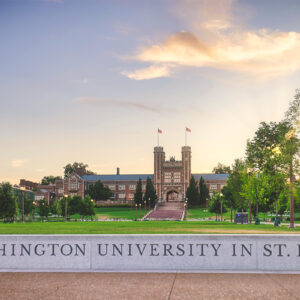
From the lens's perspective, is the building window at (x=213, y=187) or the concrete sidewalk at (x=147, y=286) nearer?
the concrete sidewalk at (x=147, y=286)

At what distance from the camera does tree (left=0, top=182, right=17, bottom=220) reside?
228ft

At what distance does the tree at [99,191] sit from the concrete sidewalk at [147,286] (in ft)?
447

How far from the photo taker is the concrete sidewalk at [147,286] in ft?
27.3

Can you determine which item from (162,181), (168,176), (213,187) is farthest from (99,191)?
(213,187)

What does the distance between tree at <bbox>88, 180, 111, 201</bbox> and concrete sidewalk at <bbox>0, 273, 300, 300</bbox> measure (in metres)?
136

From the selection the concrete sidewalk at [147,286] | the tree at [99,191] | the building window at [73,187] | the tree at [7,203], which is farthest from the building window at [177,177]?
the concrete sidewalk at [147,286]

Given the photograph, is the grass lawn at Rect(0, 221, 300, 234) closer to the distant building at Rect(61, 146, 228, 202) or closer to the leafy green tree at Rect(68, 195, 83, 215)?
the leafy green tree at Rect(68, 195, 83, 215)

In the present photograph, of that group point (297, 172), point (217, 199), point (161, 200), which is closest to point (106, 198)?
point (161, 200)

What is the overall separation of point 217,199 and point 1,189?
38915 mm

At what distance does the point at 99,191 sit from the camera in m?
146

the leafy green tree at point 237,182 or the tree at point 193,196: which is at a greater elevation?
the leafy green tree at point 237,182

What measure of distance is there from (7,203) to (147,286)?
66.0m

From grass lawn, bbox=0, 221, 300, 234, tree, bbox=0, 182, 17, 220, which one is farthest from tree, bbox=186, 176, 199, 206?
grass lawn, bbox=0, 221, 300, 234

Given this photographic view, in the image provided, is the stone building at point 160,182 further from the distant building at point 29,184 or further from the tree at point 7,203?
the tree at point 7,203
